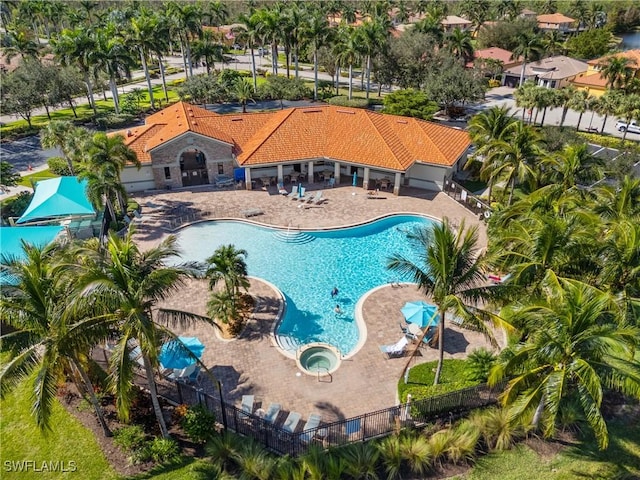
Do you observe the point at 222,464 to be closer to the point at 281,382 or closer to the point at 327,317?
the point at 281,382

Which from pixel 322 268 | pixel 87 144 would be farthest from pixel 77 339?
pixel 87 144

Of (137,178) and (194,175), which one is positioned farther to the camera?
(194,175)

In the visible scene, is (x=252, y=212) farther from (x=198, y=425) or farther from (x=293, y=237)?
(x=198, y=425)

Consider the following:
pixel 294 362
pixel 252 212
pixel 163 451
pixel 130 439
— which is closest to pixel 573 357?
pixel 294 362

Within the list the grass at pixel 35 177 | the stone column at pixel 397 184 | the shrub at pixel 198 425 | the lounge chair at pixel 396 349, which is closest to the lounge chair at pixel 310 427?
the shrub at pixel 198 425

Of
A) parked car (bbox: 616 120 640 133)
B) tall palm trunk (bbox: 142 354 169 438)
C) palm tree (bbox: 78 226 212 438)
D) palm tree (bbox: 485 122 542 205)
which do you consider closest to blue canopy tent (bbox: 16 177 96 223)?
palm tree (bbox: 78 226 212 438)

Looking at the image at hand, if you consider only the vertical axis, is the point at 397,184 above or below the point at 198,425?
above

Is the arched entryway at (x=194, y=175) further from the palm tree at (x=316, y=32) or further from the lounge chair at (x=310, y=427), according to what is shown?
the palm tree at (x=316, y=32)
